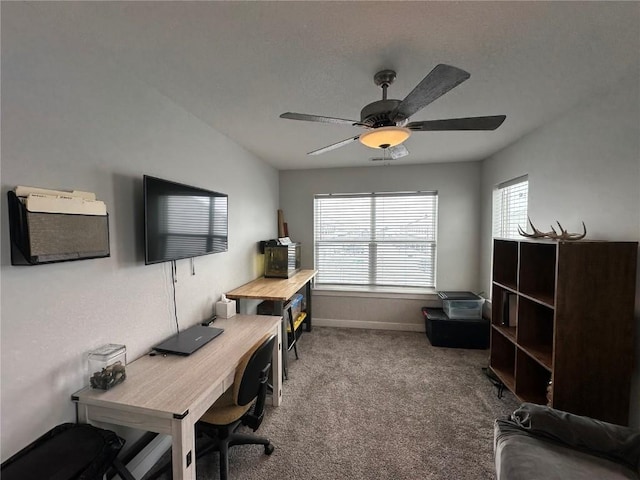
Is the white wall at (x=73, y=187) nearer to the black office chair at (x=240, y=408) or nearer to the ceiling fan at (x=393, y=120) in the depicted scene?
the black office chair at (x=240, y=408)

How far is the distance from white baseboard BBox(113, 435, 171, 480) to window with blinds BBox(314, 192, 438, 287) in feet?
9.16

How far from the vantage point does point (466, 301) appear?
11.0 ft

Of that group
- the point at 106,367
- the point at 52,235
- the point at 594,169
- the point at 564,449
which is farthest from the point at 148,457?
the point at 594,169

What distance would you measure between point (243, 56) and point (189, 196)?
102cm

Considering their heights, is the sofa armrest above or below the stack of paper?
below

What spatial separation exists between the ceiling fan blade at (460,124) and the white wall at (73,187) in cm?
168

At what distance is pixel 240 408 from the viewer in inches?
64.2

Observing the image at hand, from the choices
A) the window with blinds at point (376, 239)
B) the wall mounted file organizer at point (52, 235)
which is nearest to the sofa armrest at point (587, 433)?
the wall mounted file organizer at point (52, 235)

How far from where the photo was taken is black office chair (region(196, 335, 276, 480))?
1.52 meters

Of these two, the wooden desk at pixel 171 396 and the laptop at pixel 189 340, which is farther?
the laptop at pixel 189 340

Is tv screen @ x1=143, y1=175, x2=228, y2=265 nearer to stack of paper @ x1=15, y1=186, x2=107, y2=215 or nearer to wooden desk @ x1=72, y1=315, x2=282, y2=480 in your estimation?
stack of paper @ x1=15, y1=186, x2=107, y2=215

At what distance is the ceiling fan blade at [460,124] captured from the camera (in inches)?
58.0

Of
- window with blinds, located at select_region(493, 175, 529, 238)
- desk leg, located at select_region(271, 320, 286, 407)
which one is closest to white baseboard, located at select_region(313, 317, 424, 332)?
window with blinds, located at select_region(493, 175, 529, 238)

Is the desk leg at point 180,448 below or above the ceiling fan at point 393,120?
below
